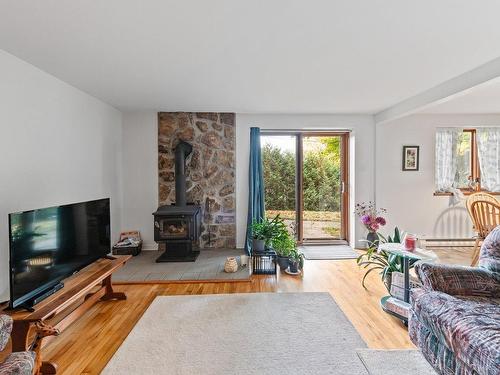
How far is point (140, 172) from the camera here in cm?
452

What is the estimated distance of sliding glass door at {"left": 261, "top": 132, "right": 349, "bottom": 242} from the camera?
4828 millimetres

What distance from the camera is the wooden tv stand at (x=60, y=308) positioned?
1.65 m

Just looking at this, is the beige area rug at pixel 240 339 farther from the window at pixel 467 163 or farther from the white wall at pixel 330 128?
the window at pixel 467 163

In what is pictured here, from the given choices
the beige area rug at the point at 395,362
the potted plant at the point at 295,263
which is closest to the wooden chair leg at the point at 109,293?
the potted plant at the point at 295,263

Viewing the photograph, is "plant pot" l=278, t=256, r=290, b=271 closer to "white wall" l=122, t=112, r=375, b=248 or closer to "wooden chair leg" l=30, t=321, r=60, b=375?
"white wall" l=122, t=112, r=375, b=248

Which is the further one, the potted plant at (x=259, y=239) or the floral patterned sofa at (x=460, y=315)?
the potted plant at (x=259, y=239)

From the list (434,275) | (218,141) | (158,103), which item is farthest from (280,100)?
(434,275)

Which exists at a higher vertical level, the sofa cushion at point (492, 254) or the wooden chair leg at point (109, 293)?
the sofa cushion at point (492, 254)

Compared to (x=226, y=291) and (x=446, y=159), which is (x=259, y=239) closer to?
(x=226, y=291)

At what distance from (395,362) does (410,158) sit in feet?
12.4

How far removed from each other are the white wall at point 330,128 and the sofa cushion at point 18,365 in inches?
137

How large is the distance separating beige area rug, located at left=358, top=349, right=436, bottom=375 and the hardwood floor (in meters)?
0.08

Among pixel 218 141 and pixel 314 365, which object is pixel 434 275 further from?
pixel 218 141

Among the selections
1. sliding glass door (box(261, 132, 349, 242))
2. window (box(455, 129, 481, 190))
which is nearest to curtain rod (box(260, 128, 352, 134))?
sliding glass door (box(261, 132, 349, 242))
